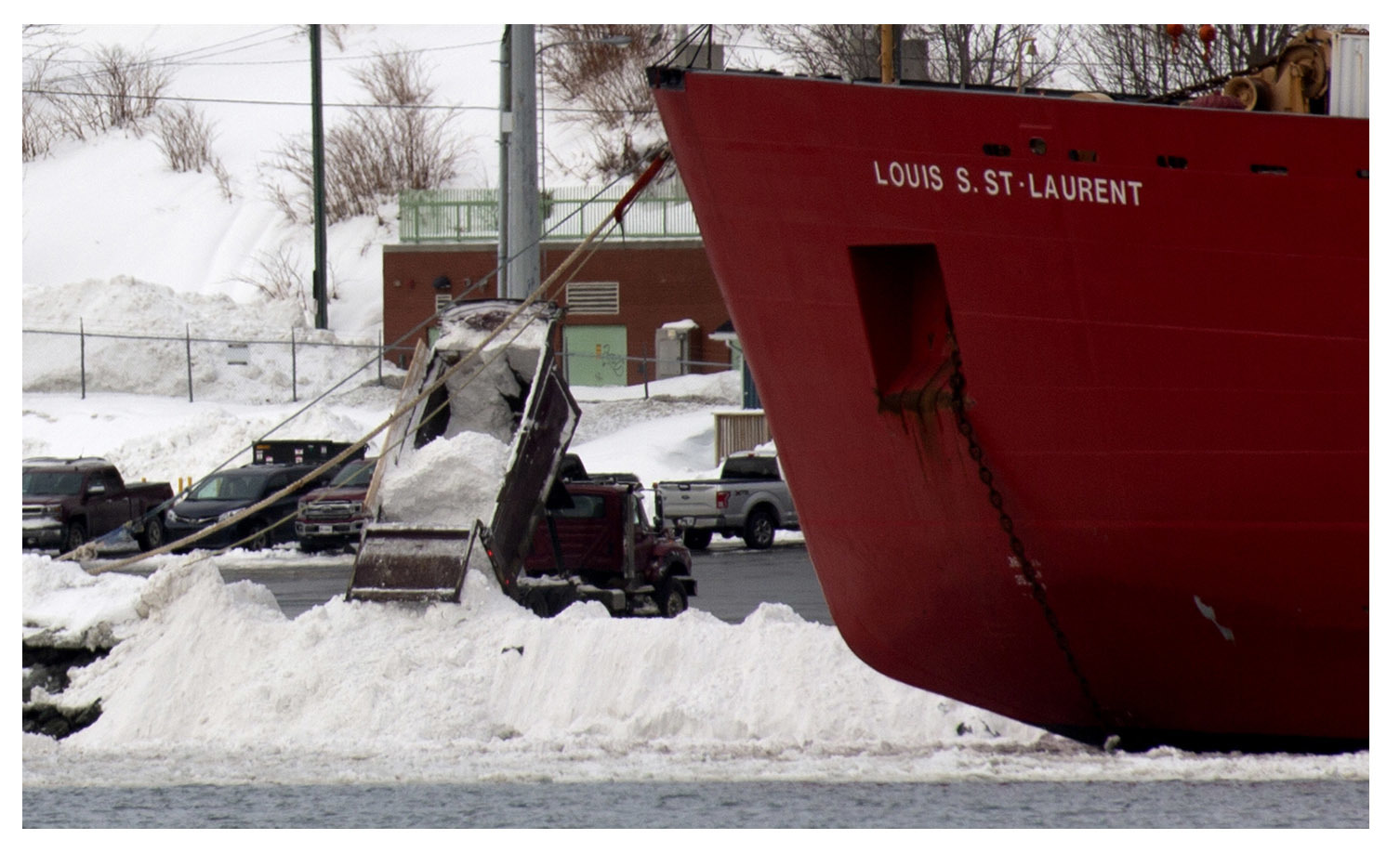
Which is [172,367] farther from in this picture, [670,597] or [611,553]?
[670,597]

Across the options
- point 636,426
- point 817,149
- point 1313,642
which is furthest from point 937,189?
point 636,426

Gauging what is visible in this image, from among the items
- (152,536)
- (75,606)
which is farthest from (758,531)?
(75,606)

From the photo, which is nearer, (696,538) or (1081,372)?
(1081,372)

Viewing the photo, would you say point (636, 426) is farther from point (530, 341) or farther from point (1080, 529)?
point (1080, 529)

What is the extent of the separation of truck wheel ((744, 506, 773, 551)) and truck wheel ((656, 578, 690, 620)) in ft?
32.7

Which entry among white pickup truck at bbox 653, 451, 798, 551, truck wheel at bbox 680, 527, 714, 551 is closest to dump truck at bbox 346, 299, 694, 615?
white pickup truck at bbox 653, 451, 798, 551

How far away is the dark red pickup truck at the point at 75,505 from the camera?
2702 centimetres

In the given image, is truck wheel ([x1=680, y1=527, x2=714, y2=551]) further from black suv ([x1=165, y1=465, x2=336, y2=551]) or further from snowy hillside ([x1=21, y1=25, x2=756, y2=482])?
black suv ([x1=165, y1=465, x2=336, y2=551])

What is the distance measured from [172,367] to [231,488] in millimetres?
16268

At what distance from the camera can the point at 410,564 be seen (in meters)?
12.2

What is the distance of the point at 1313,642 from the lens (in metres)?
10.2

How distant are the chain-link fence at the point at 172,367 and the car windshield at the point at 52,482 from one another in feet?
44.4

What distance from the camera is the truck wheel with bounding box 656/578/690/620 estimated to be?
17484mm

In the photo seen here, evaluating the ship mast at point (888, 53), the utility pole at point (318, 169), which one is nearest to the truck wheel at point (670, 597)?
the ship mast at point (888, 53)
